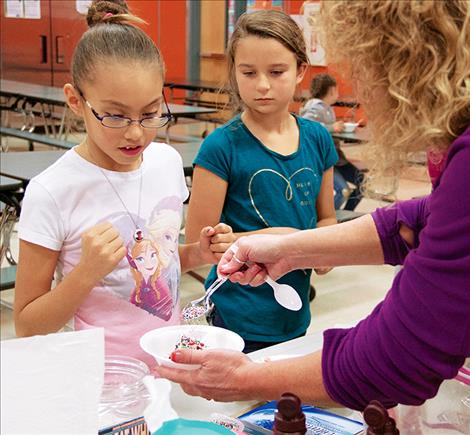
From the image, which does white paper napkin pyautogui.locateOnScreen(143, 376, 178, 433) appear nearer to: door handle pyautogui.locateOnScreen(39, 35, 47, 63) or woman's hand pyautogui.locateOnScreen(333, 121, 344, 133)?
woman's hand pyautogui.locateOnScreen(333, 121, 344, 133)

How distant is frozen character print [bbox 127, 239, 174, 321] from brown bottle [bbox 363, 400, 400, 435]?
34.0 inches

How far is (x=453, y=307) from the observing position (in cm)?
78

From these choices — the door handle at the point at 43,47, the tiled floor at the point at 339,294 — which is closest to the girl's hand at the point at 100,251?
the tiled floor at the point at 339,294

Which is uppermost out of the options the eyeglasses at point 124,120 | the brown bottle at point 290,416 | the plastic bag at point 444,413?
the eyeglasses at point 124,120

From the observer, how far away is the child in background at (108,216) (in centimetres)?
140

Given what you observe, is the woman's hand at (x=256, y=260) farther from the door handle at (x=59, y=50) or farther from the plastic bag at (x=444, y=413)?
the door handle at (x=59, y=50)

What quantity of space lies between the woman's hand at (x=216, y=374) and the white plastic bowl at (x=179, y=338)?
6.2 inches

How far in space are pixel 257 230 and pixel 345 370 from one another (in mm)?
1014

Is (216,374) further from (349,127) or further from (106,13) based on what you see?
(349,127)

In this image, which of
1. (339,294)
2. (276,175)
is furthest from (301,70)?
(339,294)

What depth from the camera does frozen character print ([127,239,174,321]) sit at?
1.54m

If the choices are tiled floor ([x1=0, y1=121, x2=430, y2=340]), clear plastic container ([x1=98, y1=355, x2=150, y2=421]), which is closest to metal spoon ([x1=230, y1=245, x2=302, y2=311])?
clear plastic container ([x1=98, y1=355, x2=150, y2=421])

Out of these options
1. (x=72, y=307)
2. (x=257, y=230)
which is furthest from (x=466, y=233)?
(x=257, y=230)

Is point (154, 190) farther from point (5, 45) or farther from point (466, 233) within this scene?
point (5, 45)
